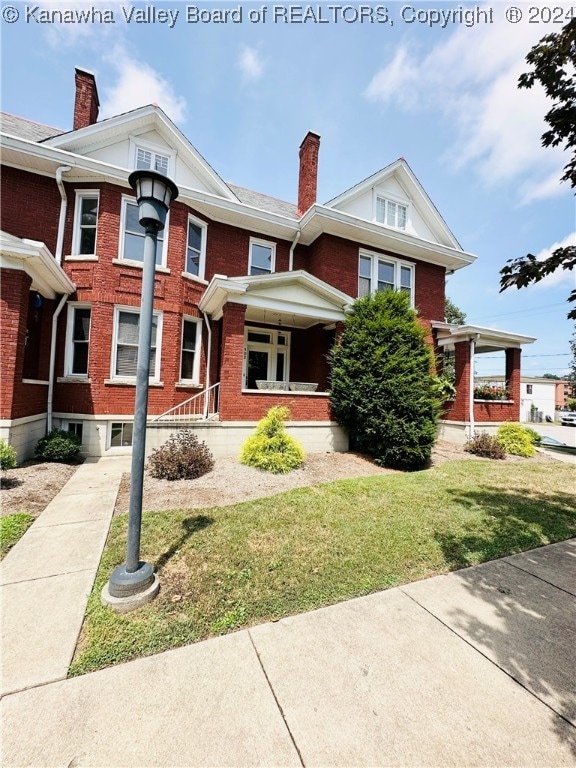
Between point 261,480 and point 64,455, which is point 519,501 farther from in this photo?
point 64,455

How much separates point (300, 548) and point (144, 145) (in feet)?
39.6

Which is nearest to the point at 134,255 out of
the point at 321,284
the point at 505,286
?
the point at 321,284

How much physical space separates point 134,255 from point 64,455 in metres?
5.83

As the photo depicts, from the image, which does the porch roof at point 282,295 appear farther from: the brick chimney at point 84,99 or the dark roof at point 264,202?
the brick chimney at point 84,99

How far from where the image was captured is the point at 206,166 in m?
10.7

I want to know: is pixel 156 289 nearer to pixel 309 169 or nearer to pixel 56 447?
pixel 56 447

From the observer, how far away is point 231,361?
8812mm

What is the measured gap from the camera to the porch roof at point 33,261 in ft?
22.1

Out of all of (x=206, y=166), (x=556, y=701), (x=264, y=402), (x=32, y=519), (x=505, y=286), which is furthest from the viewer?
(x=206, y=166)

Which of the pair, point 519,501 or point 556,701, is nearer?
point 556,701

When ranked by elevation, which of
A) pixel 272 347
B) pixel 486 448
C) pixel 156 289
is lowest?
pixel 486 448

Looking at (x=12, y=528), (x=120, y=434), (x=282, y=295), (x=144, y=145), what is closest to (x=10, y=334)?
(x=120, y=434)

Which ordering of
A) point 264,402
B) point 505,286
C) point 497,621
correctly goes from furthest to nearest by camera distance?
1. point 264,402
2. point 505,286
3. point 497,621

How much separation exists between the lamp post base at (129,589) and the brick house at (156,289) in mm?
5286
